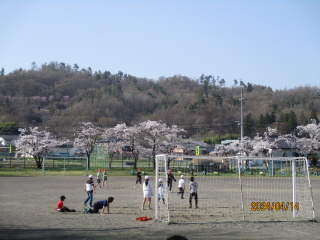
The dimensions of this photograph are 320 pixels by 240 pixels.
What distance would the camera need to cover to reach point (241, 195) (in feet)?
51.7

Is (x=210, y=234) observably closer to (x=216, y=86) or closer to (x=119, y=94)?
(x=119, y=94)

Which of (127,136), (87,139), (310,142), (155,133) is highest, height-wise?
(155,133)

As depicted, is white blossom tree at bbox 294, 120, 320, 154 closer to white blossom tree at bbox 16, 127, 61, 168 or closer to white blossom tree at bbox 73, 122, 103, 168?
white blossom tree at bbox 73, 122, 103, 168

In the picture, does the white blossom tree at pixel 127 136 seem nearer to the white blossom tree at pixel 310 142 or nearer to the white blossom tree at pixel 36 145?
the white blossom tree at pixel 36 145

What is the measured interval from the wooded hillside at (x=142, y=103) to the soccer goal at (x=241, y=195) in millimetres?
60422

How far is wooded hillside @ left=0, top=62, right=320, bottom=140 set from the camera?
10856 cm

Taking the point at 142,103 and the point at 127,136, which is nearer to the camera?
the point at 127,136

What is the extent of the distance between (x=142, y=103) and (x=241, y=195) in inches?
4894

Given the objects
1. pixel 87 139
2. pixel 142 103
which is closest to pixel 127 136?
pixel 87 139

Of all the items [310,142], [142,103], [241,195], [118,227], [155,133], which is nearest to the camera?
[118,227]

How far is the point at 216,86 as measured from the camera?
16412 centimetres

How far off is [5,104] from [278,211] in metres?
116

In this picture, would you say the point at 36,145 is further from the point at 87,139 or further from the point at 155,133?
the point at 155,133

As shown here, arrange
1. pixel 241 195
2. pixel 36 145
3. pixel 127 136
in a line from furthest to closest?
pixel 127 136 < pixel 36 145 < pixel 241 195
